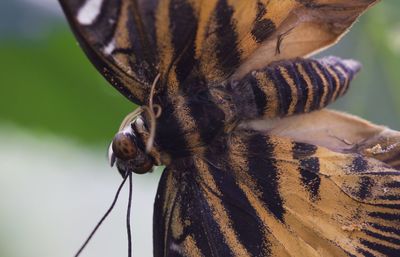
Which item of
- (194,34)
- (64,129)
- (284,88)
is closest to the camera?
(194,34)

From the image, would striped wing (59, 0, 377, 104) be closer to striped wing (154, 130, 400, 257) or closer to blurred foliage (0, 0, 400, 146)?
striped wing (154, 130, 400, 257)

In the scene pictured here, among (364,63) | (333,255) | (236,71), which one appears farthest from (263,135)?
(364,63)

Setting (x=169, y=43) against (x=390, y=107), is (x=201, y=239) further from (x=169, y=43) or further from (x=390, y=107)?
(x=390, y=107)

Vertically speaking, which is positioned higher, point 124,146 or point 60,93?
point 60,93

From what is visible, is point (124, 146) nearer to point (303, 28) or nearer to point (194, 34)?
point (194, 34)

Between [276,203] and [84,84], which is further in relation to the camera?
[84,84]

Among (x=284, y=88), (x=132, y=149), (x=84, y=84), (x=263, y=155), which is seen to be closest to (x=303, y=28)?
(x=284, y=88)

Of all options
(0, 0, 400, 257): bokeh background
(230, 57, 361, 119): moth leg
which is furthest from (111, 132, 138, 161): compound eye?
(0, 0, 400, 257): bokeh background

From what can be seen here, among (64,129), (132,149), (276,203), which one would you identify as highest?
(64,129)
